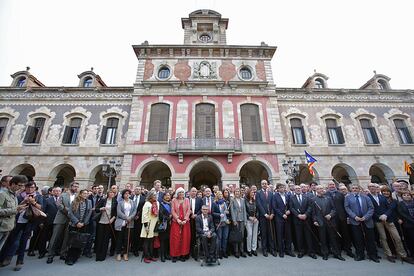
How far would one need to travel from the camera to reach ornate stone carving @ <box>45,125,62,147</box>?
1415cm

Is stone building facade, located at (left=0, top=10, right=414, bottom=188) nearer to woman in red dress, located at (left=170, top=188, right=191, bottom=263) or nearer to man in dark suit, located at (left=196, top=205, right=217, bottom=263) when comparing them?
woman in red dress, located at (left=170, top=188, right=191, bottom=263)

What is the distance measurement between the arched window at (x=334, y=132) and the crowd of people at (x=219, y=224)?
10276 mm

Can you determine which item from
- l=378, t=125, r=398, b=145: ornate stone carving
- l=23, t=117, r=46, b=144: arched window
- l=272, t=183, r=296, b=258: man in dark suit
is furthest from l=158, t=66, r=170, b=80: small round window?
l=378, t=125, r=398, b=145: ornate stone carving

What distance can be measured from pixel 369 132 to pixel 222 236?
16.5 m

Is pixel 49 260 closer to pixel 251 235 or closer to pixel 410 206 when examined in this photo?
pixel 251 235

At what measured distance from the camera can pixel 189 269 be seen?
15.1 feet

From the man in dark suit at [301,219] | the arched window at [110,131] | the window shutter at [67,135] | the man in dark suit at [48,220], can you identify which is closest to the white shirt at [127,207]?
the man in dark suit at [48,220]

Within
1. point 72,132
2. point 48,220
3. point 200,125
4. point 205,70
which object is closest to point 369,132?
point 200,125

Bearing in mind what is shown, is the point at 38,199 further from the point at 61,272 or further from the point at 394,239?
the point at 394,239

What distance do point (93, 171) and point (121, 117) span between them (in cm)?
450

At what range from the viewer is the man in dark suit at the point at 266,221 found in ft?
18.9

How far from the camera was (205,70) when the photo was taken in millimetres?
15922

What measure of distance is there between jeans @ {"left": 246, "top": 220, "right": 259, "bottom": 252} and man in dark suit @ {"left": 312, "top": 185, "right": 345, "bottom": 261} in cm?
177

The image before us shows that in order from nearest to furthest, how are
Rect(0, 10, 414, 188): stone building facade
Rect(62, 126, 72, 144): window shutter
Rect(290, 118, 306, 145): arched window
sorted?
1. Rect(0, 10, 414, 188): stone building facade
2. Rect(62, 126, 72, 144): window shutter
3. Rect(290, 118, 306, 145): arched window
